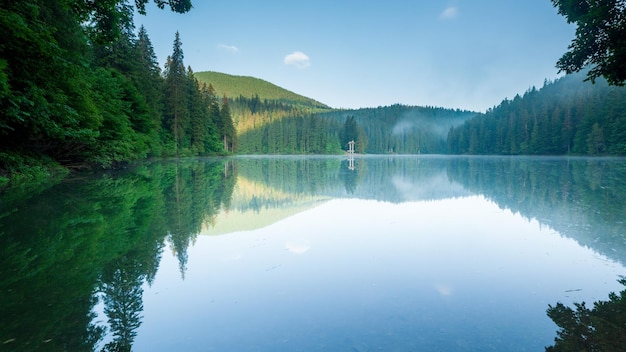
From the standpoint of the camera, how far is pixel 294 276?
4.71m

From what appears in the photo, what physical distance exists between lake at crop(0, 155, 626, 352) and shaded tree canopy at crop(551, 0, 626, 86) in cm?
439

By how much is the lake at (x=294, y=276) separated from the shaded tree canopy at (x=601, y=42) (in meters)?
4.39

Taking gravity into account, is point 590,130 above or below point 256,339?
above

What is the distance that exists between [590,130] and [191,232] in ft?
268

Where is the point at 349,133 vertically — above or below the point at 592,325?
above

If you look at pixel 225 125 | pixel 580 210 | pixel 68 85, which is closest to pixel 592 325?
pixel 580 210

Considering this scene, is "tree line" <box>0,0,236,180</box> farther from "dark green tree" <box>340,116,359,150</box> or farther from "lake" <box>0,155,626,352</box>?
"dark green tree" <box>340,116,359,150</box>

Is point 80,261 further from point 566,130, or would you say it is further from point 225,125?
point 566,130

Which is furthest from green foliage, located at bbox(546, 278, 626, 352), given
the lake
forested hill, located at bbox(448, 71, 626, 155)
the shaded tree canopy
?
forested hill, located at bbox(448, 71, 626, 155)

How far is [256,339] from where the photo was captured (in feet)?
10.1

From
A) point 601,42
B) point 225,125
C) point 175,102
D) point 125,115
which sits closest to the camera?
point 601,42

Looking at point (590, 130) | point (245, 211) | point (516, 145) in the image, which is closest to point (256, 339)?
point (245, 211)

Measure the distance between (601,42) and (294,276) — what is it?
42.9 ft

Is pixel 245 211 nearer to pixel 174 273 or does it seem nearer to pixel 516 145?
pixel 174 273
